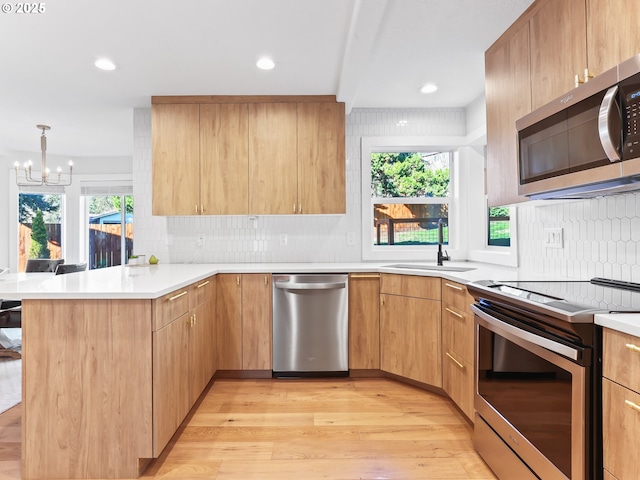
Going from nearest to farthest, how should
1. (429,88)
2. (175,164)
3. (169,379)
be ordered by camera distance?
(169,379) → (429,88) → (175,164)

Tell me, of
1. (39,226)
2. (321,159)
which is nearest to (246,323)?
(321,159)

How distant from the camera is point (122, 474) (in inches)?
71.5

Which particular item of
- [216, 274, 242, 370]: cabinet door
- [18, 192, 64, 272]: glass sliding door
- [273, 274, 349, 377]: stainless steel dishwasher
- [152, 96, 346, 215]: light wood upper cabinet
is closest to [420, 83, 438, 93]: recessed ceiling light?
[152, 96, 346, 215]: light wood upper cabinet

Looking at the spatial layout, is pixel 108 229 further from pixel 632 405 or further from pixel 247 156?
pixel 632 405

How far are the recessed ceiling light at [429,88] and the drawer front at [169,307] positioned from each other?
2454 millimetres

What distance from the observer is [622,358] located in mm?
1125

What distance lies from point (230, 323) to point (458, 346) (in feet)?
5.65

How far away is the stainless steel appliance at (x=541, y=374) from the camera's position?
123 cm

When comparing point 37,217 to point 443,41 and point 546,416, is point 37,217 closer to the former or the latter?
point 443,41

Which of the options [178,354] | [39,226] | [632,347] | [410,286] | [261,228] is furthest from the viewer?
[39,226]

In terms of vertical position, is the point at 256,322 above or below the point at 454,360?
above

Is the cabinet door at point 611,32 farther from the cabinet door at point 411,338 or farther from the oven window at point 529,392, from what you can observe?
the cabinet door at point 411,338

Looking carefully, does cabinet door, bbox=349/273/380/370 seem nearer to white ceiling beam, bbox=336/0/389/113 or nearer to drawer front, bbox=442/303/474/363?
drawer front, bbox=442/303/474/363

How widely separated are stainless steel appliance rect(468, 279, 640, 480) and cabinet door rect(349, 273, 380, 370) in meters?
1.15
